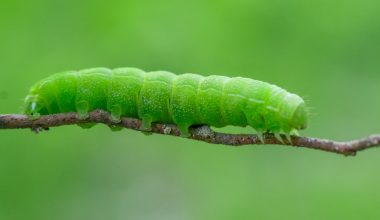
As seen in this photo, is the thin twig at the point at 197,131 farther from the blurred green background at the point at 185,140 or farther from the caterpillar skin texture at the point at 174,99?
the blurred green background at the point at 185,140

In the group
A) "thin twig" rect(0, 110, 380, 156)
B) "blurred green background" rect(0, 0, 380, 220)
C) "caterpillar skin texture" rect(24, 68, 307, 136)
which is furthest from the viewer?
"blurred green background" rect(0, 0, 380, 220)

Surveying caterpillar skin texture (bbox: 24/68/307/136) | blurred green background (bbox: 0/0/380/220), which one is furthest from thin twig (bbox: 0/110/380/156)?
blurred green background (bbox: 0/0/380/220)

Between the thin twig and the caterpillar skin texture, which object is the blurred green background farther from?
the thin twig

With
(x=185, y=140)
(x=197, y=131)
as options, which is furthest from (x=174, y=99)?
(x=185, y=140)

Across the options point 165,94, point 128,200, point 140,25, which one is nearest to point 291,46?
point 140,25

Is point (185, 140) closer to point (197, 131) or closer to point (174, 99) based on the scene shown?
point (174, 99)

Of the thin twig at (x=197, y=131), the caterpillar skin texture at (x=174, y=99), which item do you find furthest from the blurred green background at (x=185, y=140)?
the thin twig at (x=197, y=131)
